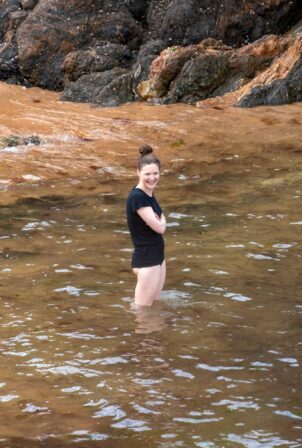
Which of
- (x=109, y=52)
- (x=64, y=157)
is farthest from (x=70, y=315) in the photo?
(x=109, y=52)

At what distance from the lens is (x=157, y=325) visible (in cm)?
793

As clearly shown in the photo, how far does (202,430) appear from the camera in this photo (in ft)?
19.2

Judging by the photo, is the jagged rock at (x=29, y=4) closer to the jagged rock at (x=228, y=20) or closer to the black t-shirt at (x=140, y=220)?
the jagged rock at (x=228, y=20)

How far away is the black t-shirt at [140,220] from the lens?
7.87 m

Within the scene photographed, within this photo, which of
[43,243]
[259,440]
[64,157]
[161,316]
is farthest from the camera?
[64,157]

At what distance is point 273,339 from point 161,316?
1201mm

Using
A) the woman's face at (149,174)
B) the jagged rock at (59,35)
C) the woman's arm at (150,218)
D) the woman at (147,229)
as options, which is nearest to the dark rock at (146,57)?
the jagged rock at (59,35)

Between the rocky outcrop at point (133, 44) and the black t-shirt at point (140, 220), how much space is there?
472 inches

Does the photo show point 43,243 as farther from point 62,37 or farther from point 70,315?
point 62,37

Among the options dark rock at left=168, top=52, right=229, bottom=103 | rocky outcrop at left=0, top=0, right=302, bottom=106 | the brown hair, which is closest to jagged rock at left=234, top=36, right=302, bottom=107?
rocky outcrop at left=0, top=0, right=302, bottom=106

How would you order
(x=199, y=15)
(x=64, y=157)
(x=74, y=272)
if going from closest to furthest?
(x=74, y=272), (x=64, y=157), (x=199, y=15)

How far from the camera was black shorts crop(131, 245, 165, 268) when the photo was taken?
8.12 metres

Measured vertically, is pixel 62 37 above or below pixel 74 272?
above

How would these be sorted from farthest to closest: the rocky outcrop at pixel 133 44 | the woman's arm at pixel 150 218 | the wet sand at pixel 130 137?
1. the rocky outcrop at pixel 133 44
2. the wet sand at pixel 130 137
3. the woman's arm at pixel 150 218
